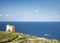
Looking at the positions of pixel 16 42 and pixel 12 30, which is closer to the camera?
pixel 16 42

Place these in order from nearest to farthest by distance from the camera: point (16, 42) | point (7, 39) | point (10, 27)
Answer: point (16, 42)
point (7, 39)
point (10, 27)

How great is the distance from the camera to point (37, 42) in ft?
45.8

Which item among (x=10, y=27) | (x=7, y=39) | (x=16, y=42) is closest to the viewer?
(x=16, y=42)

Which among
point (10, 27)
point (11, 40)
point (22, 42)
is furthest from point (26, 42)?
point (10, 27)

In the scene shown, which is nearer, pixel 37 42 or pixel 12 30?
pixel 37 42

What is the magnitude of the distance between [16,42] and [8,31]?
5.12m

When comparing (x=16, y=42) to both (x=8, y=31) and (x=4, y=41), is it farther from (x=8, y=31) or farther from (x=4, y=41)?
(x=8, y=31)

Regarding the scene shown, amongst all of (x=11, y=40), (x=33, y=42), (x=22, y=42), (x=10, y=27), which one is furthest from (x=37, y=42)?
(x=10, y=27)

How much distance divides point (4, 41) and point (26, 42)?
1.76 meters

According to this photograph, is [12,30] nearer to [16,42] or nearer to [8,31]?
[8,31]

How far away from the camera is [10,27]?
1831 centimetres

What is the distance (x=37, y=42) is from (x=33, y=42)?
0.35 metres

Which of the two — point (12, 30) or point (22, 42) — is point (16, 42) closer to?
point (22, 42)

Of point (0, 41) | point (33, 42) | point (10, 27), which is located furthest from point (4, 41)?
point (10, 27)
